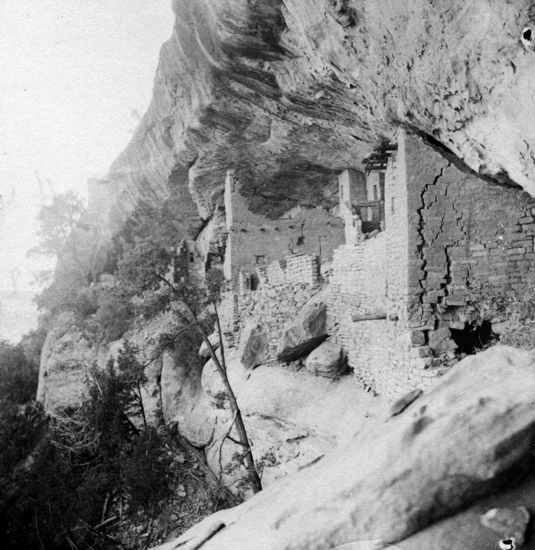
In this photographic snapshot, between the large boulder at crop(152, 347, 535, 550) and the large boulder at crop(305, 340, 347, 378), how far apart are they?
4.71 m

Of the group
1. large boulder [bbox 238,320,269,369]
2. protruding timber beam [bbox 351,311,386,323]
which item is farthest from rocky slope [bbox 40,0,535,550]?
protruding timber beam [bbox 351,311,386,323]

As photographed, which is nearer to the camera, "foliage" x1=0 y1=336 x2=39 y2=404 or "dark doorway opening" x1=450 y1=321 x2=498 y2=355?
"dark doorway opening" x1=450 y1=321 x2=498 y2=355

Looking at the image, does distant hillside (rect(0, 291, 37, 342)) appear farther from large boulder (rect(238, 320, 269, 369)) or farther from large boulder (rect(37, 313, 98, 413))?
large boulder (rect(238, 320, 269, 369))

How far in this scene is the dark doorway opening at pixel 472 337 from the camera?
5.78m

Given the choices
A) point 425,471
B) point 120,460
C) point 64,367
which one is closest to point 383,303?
point 425,471

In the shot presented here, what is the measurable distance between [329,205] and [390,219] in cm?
761

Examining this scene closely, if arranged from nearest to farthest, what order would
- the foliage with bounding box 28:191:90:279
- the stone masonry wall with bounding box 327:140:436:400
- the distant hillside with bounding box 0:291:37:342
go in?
the stone masonry wall with bounding box 327:140:436:400, the foliage with bounding box 28:191:90:279, the distant hillside with bounding box 0:291:37:342

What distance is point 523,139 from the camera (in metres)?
3.86

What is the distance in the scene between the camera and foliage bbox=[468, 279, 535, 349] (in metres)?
5.14

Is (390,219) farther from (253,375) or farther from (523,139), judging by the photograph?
(253,375)

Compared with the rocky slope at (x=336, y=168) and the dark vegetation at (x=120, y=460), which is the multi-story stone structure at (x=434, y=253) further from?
the dark vegetation at (x=120, y=460)

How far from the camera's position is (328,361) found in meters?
7.41

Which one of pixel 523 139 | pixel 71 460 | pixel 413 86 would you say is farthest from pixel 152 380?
pixel 523 139

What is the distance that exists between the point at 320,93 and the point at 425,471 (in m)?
6.48
